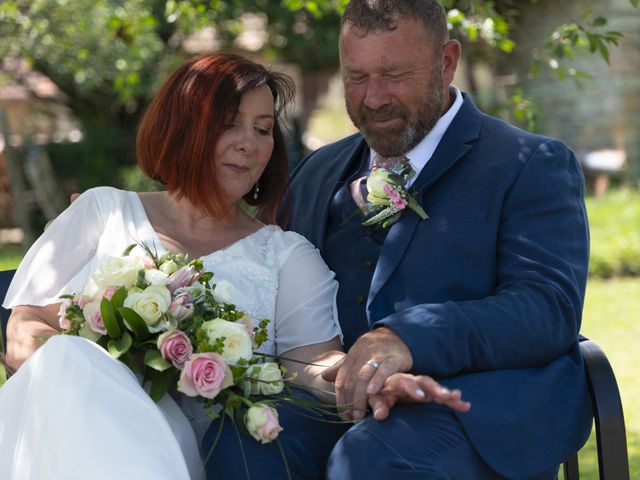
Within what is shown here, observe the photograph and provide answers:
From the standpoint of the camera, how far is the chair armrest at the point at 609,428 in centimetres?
301

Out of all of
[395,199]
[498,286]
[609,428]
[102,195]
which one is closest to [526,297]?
[498,286]

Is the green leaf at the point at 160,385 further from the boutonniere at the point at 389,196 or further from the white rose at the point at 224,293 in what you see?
the boutonniere at the point at 389,196

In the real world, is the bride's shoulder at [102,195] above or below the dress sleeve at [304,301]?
above

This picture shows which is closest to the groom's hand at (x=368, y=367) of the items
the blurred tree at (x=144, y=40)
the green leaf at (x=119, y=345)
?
the green leaf at (x=119, y=345)

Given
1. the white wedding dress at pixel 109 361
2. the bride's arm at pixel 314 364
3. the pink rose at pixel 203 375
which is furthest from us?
the bride's arm at pixel 314 364

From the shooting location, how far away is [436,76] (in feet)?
12.0

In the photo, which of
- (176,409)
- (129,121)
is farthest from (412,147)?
(129,121)

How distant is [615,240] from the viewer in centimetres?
1082

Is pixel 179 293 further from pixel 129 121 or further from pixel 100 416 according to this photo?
pixel 129 121

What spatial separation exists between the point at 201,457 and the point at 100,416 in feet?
1.73

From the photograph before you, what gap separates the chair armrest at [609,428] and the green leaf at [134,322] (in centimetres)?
132

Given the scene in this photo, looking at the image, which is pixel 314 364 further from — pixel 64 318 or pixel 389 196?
pixel 64 318

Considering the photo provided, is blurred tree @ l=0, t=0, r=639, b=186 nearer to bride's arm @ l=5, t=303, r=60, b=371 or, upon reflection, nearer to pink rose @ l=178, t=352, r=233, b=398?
bride's arm @ l=5, t=303, r=60, b=371

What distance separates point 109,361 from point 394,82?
1.39m
